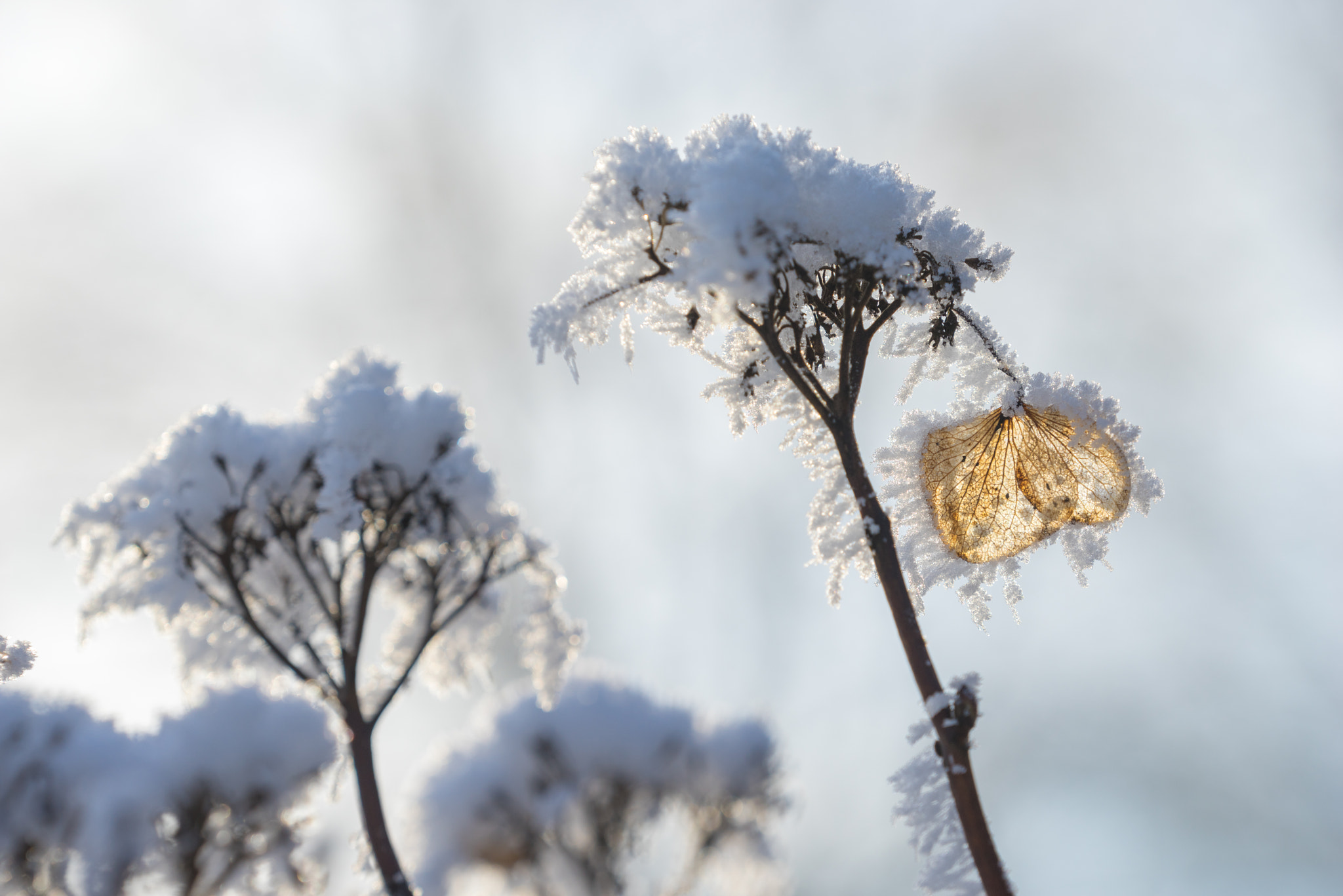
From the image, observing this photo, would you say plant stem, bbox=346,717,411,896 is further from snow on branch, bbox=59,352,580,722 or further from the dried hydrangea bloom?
the dried hydrangea bloom

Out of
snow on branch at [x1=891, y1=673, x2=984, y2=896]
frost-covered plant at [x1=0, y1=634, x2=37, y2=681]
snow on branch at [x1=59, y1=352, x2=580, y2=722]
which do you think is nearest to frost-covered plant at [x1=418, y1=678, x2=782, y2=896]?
snow on branch at [x1=59, y1=352, x2=580, y2=722]

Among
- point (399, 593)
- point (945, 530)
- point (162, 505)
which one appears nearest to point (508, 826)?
point (399, 593)

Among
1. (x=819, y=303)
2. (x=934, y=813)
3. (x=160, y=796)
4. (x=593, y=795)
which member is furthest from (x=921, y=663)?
(x=160, y=796)

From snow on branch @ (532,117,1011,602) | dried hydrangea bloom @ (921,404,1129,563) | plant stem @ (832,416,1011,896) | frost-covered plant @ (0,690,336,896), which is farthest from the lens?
dried hydrangea bloom @ (921,404,1129,563)

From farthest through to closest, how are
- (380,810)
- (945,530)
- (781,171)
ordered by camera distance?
1. (945,530)
2. (380,810)
3. (781,171)

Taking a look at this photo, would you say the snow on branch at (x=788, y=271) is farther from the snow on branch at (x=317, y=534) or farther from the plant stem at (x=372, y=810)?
the plant stem at (x=372, y=810)

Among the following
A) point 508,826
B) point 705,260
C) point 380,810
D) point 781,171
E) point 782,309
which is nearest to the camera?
point 705,260

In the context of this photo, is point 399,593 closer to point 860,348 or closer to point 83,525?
point 83,525
